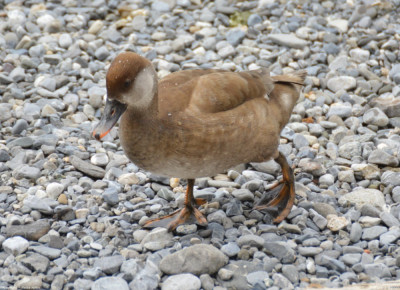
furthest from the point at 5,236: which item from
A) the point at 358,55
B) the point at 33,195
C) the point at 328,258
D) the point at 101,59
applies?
the point at 358,55

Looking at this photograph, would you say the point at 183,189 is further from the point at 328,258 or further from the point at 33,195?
the point at 328,258

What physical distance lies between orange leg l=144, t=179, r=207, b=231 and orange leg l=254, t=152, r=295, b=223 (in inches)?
19.4

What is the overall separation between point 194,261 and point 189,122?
88cm

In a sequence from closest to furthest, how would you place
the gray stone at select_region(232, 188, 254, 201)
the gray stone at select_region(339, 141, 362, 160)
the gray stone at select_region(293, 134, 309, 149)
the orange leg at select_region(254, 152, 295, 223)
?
1. the orange leg at select_region(254, 152, 295, 223)
2. the gray stone at select_region(232, 188, 254, 201)
3. the gray stone at select_region(339, 141, 362, 160)
4. the gray stone at select_region(293, 134, 309, 149)

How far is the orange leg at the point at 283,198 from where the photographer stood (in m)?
4.64

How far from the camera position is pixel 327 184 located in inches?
200

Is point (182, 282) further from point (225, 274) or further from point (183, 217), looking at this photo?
point (183, 217)

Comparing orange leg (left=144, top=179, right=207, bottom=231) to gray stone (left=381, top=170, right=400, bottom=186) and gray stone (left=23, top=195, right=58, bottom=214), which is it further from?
gray stone (left=381, top=170, right=400, bottom=186)

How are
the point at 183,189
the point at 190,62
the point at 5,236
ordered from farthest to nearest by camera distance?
the point at 190,62, the point at 183,189, the point at 5,236

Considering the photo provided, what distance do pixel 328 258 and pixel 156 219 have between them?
1.25 meters

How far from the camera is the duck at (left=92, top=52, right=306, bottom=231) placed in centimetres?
398

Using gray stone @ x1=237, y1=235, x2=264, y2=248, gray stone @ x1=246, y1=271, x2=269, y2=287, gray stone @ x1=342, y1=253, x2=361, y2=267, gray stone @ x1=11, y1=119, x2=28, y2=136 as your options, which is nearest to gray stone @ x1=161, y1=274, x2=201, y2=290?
gray stone @ x1=246, y1=271, x2=269, y2=287

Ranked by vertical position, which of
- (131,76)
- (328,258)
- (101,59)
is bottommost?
(101,59)

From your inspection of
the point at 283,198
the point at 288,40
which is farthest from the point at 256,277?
the point at 288,40
